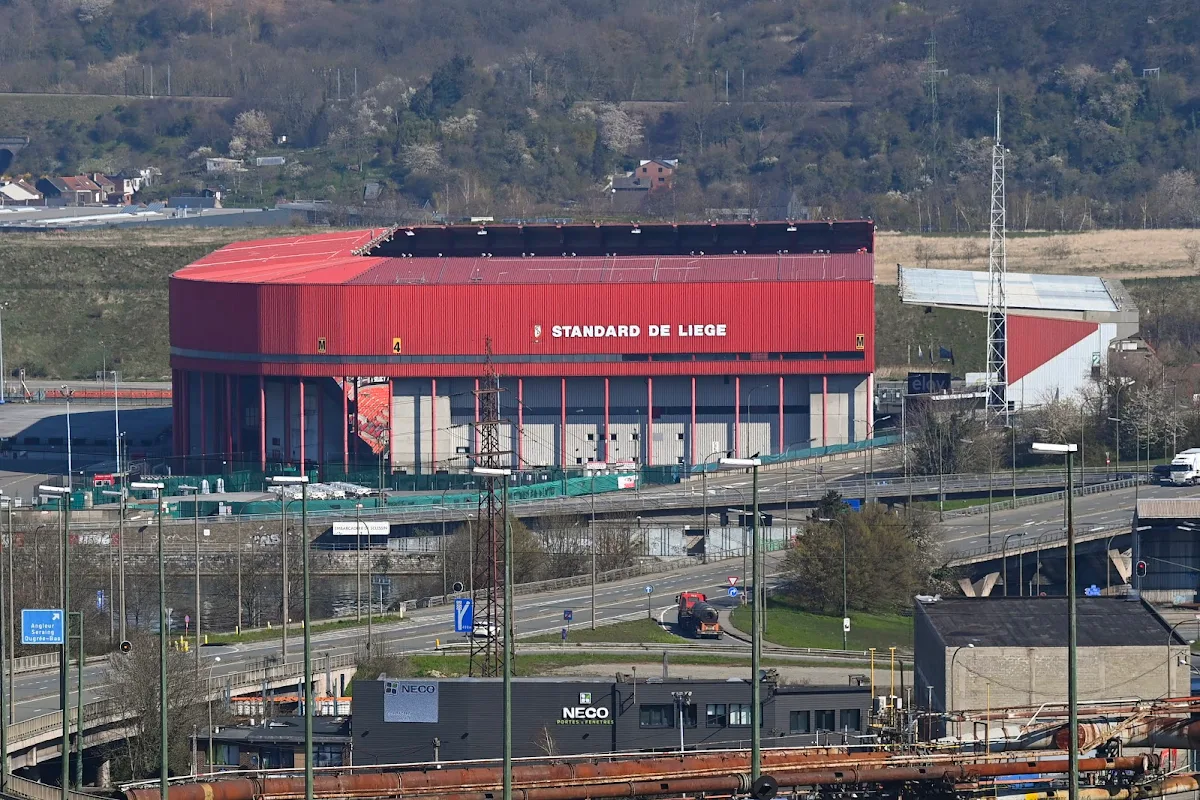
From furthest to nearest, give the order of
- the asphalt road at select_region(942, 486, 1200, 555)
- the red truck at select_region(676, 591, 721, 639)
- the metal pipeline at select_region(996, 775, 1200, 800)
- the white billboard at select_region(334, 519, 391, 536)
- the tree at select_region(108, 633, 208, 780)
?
the white billboard at select_region(334, 519, 391, 536), the asphalt road at select_region(942, 486, 1200, 555), the red truck at select_region(676, 591, 721, 639), the tree at select_region(108, 633, 208, 780), the metal pipeline at select_region(996, 775, 1200, 800)

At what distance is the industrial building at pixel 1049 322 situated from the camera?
129250 mm

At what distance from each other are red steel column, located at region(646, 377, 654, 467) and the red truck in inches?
1199

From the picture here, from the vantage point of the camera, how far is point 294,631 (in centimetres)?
8556

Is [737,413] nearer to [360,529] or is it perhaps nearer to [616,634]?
[360,529]

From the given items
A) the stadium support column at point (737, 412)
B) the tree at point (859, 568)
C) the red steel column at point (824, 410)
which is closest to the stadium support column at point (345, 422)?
the stadium support column at point (737, 412)

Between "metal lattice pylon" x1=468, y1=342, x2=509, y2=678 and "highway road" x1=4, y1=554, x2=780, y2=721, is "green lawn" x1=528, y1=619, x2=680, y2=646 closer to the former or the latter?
"highway road" x1=4, y1=554, x2=780, y2=721

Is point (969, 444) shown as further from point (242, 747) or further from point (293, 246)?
point (242, 747)

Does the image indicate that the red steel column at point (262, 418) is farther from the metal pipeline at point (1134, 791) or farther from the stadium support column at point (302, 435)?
the metal pipeline at point (1134, 791)

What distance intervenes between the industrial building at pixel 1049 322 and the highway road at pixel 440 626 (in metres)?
32.6

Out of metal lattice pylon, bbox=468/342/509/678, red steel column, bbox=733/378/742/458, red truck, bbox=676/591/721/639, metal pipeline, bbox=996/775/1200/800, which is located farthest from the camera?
red steel column, bbox=733/378/742/458

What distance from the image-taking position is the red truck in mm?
84250

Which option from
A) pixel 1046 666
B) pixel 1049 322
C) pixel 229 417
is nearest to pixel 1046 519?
pixel 1049 322

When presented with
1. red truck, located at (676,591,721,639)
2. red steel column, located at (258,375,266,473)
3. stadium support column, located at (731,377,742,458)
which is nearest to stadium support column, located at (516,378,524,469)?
stadium support column, located at (731,377,742,458)

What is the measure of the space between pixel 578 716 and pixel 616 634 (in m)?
20.8
